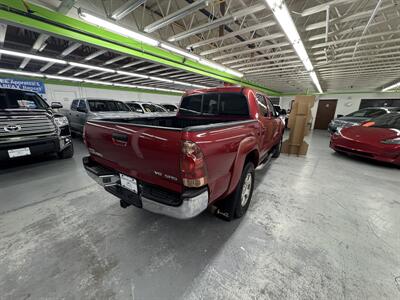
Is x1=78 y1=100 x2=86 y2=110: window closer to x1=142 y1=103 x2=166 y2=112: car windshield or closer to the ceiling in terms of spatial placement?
the ceiling

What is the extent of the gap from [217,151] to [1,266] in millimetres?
2050

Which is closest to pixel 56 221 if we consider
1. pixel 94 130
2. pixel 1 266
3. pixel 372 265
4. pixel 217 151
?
pixel 1 266

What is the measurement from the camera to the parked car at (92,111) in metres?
5.22

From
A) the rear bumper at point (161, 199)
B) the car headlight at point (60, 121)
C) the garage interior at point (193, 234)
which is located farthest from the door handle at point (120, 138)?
the car headlight at point (60, 121)

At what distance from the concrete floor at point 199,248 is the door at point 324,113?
15.8 metres

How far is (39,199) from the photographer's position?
242cm

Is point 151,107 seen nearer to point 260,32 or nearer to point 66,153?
point 66,153

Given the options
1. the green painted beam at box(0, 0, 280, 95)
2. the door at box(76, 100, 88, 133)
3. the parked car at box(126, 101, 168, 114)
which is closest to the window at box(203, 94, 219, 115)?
the green painted beam at box(0, 0, 280, 95)

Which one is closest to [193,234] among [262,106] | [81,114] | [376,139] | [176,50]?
[262,106]

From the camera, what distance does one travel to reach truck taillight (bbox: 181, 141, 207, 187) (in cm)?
115

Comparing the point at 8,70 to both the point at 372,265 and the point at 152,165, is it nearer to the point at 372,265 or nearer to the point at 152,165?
the point at 152,165

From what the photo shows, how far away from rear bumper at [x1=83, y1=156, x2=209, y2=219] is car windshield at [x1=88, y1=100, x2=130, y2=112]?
482cm

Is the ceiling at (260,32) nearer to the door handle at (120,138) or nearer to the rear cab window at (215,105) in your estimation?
the rear cab window at (215,105)

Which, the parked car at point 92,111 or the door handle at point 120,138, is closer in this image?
the door handle at point 120,138
